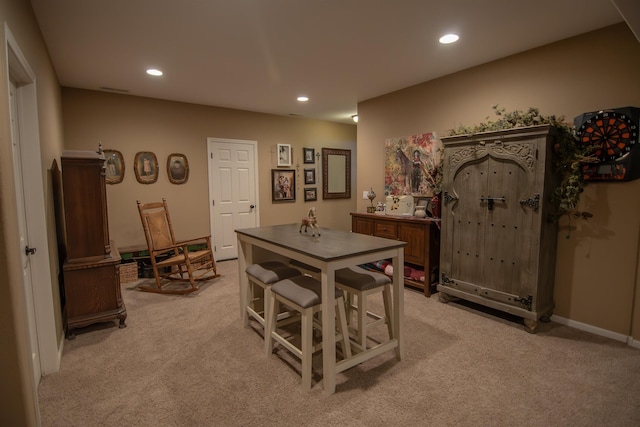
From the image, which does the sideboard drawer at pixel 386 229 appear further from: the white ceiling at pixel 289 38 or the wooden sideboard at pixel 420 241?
the white ceiling at pixel 289 38

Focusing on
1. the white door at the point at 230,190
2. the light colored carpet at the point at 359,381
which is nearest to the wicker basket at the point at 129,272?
the white door at the point at 230,190

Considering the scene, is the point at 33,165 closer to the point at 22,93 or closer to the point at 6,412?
the point at 22,93

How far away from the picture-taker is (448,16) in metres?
2.49

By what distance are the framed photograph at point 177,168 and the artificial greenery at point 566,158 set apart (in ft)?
14.1

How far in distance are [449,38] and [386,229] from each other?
218 centimetres

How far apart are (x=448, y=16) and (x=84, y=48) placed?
319cm

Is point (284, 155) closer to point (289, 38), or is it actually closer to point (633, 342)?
point (289, 38)

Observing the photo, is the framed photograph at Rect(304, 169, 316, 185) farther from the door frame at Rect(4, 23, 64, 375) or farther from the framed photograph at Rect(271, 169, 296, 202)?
the door frame at Rect(4, 23, 64, 375)

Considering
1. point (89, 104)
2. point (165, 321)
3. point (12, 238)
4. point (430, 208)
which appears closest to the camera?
point (12, 238)

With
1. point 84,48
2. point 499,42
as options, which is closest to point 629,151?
point 499,42

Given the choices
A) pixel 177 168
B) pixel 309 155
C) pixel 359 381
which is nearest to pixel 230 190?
pixel 177 168

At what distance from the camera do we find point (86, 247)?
285cm

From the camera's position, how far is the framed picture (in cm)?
601

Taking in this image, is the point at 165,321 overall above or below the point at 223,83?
below
